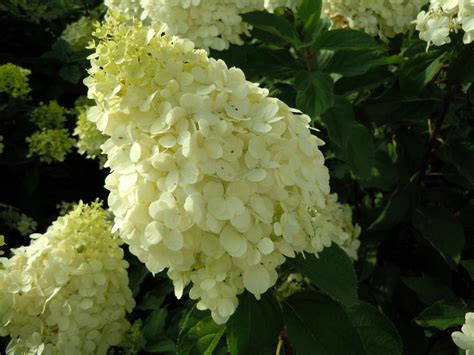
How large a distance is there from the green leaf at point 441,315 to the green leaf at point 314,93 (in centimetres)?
55

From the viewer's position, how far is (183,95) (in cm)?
104

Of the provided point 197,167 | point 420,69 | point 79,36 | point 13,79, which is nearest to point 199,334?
point 197,167

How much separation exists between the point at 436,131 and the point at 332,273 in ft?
2.84

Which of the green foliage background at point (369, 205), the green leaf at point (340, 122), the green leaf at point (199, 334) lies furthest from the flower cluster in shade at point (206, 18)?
the green leaf at point (199, 334)

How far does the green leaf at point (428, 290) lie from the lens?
174 centimetres

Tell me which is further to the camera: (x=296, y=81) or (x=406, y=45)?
(x=406, y=45)

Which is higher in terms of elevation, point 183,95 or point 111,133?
point 183,95

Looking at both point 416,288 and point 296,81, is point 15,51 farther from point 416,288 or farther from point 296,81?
point 416,288

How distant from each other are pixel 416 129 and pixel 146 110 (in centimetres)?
132

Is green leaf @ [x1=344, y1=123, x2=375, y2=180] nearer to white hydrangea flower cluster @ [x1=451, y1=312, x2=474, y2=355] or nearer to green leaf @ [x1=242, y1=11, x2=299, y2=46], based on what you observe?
green leaf @ [x1=242, y1=11, x2=299, y2=46]

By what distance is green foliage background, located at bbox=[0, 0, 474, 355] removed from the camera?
1.29 m

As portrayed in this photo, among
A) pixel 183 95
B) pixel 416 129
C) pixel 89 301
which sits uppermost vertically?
pixel 183 95

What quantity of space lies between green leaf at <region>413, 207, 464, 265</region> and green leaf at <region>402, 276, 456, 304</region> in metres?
0.09

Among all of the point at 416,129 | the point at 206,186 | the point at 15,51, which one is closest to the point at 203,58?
the point at 206,186
